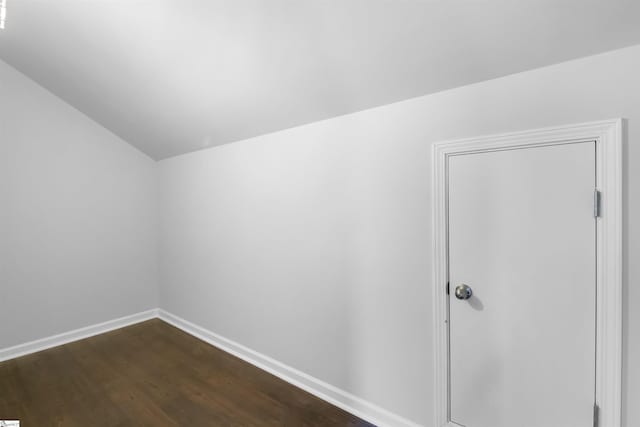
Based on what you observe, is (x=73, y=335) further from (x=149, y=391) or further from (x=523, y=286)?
(x=523, y=286)

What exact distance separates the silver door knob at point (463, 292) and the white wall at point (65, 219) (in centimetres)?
401

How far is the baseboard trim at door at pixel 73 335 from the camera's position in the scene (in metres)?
3.13

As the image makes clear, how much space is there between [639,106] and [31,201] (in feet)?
16.2

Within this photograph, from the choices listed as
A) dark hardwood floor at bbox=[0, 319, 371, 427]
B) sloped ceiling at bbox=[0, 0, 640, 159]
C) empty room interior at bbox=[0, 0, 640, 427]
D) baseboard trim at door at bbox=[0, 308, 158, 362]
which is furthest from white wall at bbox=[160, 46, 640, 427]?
baseboard trim at door at bbox=[0, 308, 158, 362]

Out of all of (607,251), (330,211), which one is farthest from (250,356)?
(607,251)

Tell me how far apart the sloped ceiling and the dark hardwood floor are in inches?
88.1

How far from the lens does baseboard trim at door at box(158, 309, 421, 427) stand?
2.04 metres

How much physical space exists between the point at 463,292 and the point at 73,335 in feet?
13.9

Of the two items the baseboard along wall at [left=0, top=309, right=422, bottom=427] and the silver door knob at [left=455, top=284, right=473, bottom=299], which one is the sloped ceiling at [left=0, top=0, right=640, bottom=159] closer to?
the silver door knob at [left=455, top=284, right=473, bottom=299]

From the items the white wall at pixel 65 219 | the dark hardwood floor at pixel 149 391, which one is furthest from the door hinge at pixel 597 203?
the white wall at pixel 65 219

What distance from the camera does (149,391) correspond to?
2490 millimetres

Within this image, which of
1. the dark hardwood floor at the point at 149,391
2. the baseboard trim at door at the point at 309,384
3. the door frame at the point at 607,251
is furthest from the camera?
the dark hardwood floor at the point at 149,391

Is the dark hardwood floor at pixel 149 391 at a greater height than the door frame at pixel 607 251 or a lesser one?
lesser

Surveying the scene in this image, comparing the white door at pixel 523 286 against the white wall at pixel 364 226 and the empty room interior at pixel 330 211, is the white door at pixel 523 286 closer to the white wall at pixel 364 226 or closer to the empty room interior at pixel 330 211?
the empty room interior at pixel 330 211
